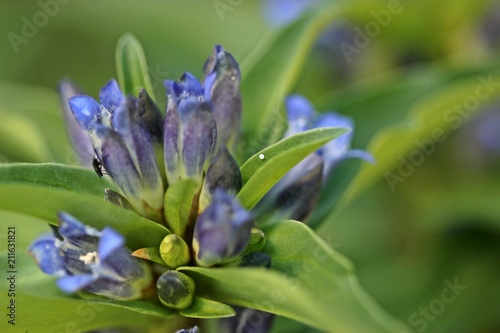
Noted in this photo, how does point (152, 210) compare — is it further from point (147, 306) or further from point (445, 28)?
point (445, 28)

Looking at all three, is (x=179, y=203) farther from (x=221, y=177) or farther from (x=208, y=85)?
(x=208, y=85)

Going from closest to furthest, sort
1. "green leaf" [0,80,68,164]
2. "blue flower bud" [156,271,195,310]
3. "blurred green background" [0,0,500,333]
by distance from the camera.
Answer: "blue flower bud" [156,271,195,310], "green leaf" [0,80,68,164], "blurred green background" [0,0,500,333]

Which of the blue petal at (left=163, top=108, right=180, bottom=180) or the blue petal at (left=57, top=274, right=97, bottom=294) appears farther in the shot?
the blue petal at (left=163, top=108, right=180, bottom=180)

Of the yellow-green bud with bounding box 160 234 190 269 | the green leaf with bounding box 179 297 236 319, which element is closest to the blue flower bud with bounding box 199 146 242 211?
the yellow-green bud with bounding box 160 234 190 269

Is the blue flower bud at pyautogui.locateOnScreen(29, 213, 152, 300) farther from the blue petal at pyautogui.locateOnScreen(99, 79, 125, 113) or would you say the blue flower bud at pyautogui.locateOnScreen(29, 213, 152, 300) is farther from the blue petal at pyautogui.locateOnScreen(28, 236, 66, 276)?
the blue petal at pyautogui.locateOnScreen(99, 79, 125, 113)

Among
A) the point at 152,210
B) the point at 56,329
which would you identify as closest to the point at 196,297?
the point at 152,210

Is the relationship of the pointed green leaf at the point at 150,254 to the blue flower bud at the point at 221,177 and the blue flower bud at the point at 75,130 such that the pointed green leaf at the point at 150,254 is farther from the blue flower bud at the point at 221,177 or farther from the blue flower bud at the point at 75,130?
the blue flower bud at the point at 75,130

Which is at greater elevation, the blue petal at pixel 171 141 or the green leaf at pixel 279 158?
the green leaf at pixel 279 158

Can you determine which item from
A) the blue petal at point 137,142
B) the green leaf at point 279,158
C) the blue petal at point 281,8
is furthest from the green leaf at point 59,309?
the blue petal at point 281,8
